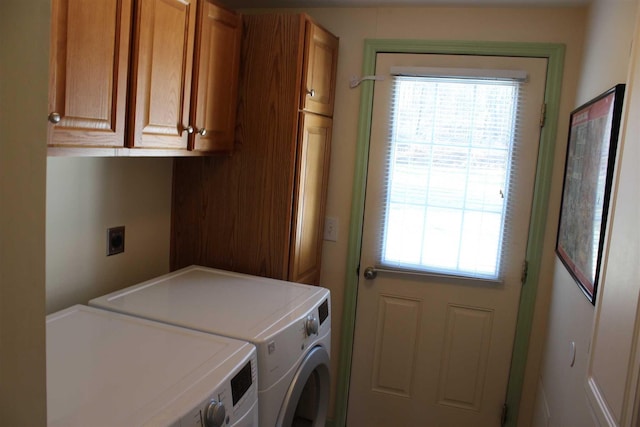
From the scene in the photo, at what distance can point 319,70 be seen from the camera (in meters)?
2.30

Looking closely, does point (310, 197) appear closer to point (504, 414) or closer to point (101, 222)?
point (101, 222)

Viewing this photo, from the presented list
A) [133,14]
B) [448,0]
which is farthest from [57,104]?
[448,0]

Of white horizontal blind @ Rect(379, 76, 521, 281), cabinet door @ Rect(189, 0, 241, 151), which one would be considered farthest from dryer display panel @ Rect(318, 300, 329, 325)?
cabinet door @ Rect(189, 0, 241, 151)

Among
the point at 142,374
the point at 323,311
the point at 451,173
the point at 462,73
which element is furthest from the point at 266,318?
the point at 462,73

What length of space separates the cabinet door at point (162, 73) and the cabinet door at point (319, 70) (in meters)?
0.53

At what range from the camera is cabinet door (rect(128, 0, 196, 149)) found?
1.52 m

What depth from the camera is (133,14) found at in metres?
1.48

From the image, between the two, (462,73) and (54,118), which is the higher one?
(462,73)

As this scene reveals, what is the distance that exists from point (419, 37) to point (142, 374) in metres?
1.92

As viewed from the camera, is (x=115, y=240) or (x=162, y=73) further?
(x=115, y=240)

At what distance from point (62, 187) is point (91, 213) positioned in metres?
0.17

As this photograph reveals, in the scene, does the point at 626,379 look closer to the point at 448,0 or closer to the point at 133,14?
the point at 133,14

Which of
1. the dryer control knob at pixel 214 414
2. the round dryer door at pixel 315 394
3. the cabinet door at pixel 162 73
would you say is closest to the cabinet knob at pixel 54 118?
the cabinet door at pixel 162 73

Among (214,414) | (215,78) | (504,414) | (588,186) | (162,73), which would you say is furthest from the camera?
(504,414)
